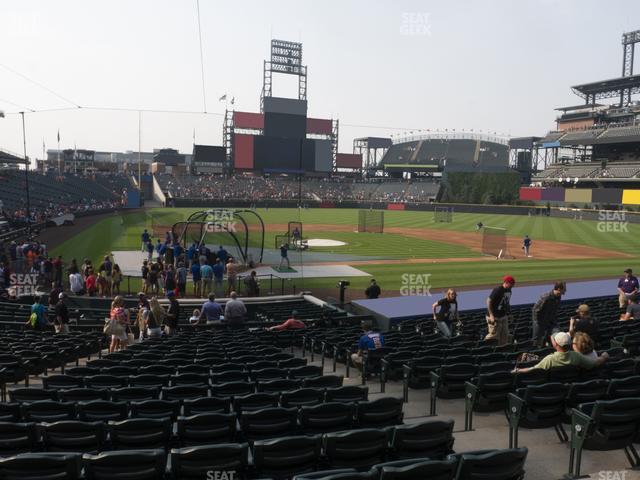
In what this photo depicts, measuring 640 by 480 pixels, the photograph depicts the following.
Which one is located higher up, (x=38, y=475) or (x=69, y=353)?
(x=38, y=475)

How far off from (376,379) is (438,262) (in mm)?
24250

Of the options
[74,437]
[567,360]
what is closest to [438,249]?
[567,360]

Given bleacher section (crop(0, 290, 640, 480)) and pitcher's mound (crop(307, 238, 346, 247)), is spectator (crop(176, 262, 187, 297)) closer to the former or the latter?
bleacher section (crop(0, 290, 640, 480))

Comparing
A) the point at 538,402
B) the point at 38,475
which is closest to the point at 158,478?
the point at 38,475

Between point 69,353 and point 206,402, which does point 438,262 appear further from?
point 206,402

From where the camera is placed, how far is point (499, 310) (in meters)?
11.3

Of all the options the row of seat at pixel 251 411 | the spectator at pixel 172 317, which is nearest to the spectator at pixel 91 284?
the spectator at pixel 172 317

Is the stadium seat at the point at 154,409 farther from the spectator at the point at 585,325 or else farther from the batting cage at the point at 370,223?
the batting cage at the point at 370,223

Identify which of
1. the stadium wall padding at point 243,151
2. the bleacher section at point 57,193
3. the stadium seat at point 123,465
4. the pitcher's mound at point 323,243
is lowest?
the pitcher's mound at point 323,243

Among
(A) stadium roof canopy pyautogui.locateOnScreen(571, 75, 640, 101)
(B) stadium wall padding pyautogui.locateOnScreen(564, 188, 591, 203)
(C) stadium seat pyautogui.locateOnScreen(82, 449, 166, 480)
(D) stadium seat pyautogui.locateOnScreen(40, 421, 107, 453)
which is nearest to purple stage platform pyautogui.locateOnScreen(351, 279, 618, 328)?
(D) stadium seat pyautogui.locateOnScreen(40, 421, 107, 453)

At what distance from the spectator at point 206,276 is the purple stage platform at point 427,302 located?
6964 mm

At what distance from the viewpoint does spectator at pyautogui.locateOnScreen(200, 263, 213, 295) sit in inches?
861

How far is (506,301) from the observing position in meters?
11.3

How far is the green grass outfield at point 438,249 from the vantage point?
28703 mm
